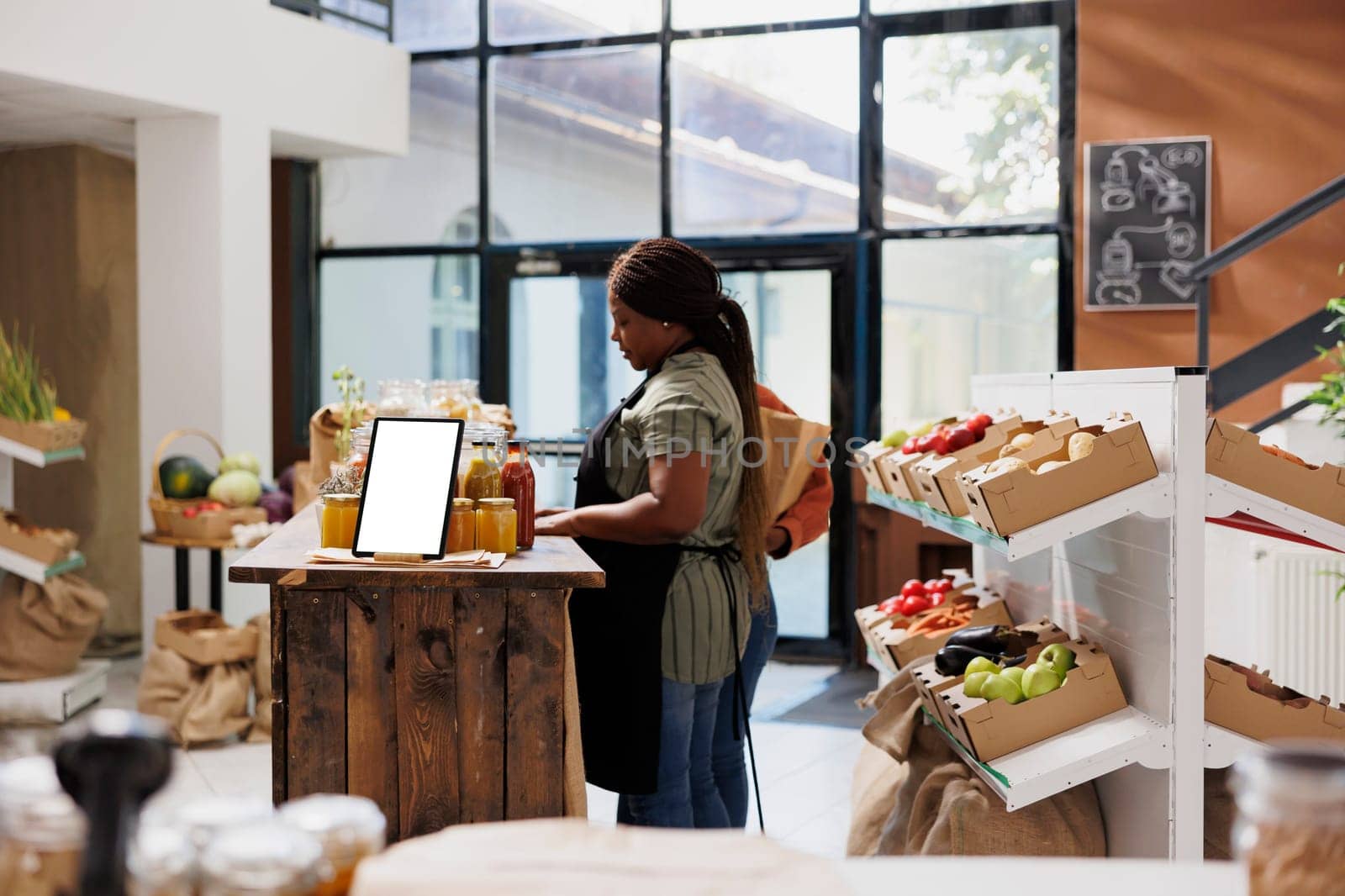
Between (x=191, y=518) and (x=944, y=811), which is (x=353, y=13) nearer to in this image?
(x=191, y=518)

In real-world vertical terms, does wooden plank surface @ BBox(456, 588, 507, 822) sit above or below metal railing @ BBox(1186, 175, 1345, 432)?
below

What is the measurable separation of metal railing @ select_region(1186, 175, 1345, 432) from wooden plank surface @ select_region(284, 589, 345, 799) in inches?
150

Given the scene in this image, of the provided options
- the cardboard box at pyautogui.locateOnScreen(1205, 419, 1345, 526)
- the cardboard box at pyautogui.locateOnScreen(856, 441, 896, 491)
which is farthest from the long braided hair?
the cardboard box at pyautogui.locateOnScreen(856, 441, 896, 491)

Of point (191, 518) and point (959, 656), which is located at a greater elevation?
point (191, 518)

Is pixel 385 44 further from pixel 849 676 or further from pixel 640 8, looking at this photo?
pixel 849 676

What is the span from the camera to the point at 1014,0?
6.02m

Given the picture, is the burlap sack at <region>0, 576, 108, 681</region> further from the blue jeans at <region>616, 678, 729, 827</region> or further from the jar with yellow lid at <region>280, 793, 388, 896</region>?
the jar with yellow lid at <region>280, 793, 388, 896</region>

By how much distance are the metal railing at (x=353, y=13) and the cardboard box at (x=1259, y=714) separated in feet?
17.6

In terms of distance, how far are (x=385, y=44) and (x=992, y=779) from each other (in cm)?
532

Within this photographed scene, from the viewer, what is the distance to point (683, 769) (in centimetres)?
253

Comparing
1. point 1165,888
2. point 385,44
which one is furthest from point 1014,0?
point 1165,888

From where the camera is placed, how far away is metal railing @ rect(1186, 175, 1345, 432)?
15.4 ft

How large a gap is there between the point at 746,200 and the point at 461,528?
15.0 feet

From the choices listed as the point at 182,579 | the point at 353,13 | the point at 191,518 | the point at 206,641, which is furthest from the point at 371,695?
the point at 353,13
